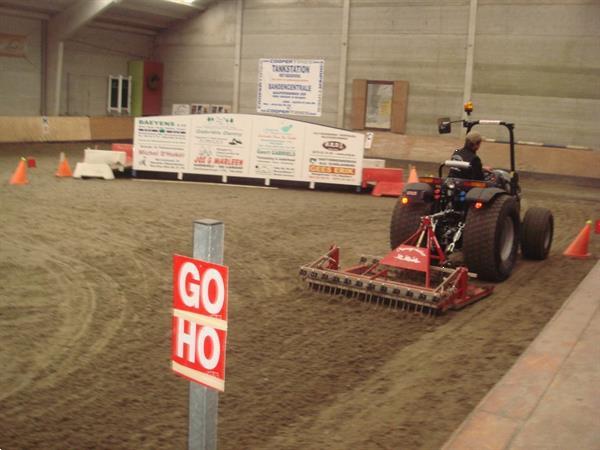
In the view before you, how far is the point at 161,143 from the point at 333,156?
12.7 feet

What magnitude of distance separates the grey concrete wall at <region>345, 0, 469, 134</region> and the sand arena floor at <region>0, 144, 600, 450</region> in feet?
44.3

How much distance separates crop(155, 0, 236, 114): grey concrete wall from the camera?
27766 millimetres

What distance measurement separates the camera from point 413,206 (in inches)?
326

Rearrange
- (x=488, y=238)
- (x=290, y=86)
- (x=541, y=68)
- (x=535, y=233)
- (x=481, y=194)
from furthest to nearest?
(x=290, y=86), (x=541, y=68), (x=535, y=233), (x=481, y=194), (x=488, y=238)

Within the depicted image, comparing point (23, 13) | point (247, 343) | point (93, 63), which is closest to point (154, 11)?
point (93, 63)

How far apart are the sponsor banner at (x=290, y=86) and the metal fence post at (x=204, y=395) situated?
23.5 meters

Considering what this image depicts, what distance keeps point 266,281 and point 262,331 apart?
166cm

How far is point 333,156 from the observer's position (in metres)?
15.4

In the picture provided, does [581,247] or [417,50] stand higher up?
[417,50]

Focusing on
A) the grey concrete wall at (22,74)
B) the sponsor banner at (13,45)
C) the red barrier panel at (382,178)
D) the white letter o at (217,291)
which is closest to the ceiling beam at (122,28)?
the grey concrete wall at (22,74)

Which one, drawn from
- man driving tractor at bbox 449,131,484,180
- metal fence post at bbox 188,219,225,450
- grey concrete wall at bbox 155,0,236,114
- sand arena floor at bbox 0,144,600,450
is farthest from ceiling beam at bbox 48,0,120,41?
metal fence post at bbox 188,219,225,450

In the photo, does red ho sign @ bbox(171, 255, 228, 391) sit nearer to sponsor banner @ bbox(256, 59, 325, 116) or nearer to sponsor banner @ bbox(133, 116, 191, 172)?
sponsor banner @ bbox(133, 116, 191, 172)

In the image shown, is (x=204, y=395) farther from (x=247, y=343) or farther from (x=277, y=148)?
(x=277, y=148)

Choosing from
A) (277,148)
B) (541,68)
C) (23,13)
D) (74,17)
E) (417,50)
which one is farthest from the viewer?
(74,17)
